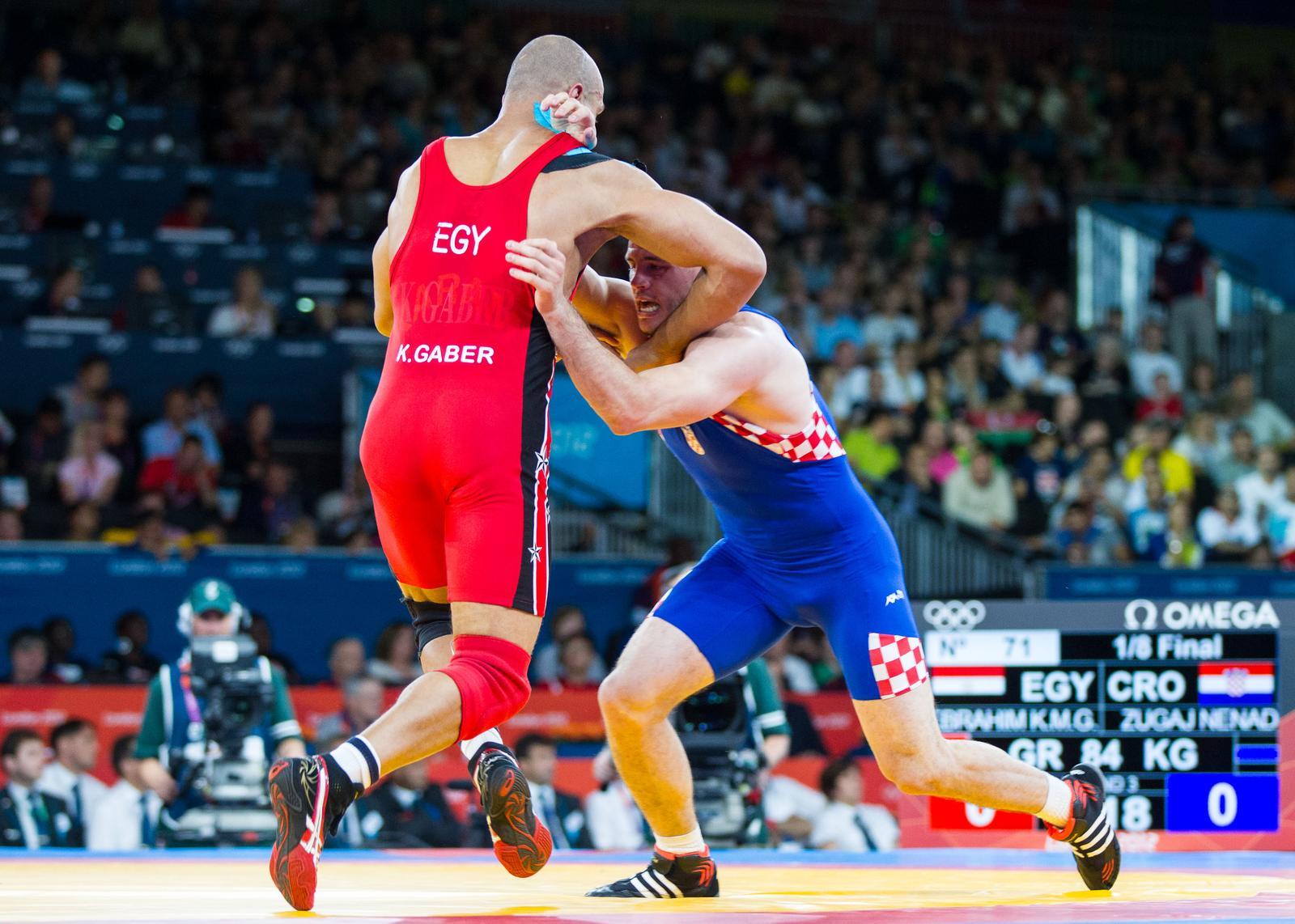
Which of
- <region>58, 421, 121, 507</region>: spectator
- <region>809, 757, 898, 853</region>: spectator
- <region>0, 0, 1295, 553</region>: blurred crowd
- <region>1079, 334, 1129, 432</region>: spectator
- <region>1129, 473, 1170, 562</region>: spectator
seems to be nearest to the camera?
<region>809, 757, 898, 853</region>: spectator

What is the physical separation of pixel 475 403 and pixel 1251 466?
10.9 meters

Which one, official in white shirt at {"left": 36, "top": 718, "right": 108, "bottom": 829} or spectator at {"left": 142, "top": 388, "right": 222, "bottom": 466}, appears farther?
spectator at {"left": 142, "top": 388, "right": 222, "bottom": 466}

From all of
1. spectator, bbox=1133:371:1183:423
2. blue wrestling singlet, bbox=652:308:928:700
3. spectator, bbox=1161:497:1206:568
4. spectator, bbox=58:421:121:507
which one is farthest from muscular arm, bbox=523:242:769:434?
spectator, bbox=1133:371:1183:423

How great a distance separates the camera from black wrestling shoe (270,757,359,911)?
3748 millimetres

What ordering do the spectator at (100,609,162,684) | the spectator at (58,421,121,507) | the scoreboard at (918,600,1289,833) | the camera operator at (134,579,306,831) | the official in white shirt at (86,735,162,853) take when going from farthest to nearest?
the spectator at (58,421,121,507) < the spectator at (100,609,162,684) < the official in white shirt at (86,735,162,853) < the camera operator at (134,579,306,831) < the scoreboard at (918,600,1289,833)

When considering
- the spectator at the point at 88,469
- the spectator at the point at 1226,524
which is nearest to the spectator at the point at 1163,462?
the spectator at the point at 1226,524

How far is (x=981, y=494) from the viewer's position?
41.1ft

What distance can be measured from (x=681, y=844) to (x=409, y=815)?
3407mm

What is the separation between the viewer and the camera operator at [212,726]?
25.0 ft

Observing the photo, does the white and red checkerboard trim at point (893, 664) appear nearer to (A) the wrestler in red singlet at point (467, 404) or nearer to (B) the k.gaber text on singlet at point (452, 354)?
(A) the wrestler in red singlet at point (467, 404)

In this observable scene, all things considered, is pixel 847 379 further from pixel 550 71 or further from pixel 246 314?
pixel 550 71

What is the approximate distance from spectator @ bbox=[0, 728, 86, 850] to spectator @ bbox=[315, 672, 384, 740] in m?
1.21

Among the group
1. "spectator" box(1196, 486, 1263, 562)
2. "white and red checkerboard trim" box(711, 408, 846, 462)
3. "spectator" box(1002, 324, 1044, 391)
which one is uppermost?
"white and red checkerboard trim" box(711, 408, 846, 462)

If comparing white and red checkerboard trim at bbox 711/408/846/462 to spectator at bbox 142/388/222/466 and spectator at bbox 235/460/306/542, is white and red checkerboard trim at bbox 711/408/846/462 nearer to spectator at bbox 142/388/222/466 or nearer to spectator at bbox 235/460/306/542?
spectator at bbox 235/460/306/542
